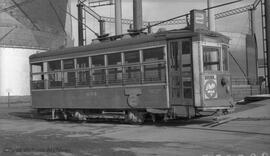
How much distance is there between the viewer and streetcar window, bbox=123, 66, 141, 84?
54.5 ft

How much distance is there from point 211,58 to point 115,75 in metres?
3.68

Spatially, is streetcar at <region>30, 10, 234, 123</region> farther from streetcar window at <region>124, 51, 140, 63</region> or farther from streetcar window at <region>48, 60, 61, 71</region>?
streetcar window at <region>48, 60, 61, 71</region>

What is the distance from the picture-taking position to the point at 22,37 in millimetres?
54969

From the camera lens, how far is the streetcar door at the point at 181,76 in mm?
15586

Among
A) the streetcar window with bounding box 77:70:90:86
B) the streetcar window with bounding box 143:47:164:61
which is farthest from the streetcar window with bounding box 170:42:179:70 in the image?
the streetcar window with bounding box 77:70:90:86

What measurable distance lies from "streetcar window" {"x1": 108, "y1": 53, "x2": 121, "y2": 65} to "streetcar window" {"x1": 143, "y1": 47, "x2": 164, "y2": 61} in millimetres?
1258

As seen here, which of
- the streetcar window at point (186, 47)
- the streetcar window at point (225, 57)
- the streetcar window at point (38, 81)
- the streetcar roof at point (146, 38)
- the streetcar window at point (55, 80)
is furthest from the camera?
the streetcar window at point (38, 81)

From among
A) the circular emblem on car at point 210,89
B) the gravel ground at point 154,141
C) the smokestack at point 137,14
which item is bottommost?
the gravel ground at point 154,141

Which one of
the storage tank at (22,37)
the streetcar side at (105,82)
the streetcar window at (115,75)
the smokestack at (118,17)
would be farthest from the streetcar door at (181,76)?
the storage tank at (22,37)

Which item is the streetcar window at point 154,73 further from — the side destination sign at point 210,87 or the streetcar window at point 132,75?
the side destination sign at point 210,87

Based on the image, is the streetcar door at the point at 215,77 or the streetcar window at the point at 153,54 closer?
the streetcar door at the point at 215,77

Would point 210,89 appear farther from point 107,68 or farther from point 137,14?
point 137,14

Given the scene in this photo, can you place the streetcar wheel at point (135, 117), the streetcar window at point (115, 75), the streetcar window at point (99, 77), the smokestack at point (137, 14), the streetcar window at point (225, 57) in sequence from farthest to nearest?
the smokestack at point (137, 14)
the streetcar window at point (99, 77)
the streetcar window at point (115, 75)
the streetcar wheel at point (135, 117)
the streetcar window at point (225, 57)

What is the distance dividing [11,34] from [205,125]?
1669 inches
